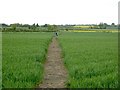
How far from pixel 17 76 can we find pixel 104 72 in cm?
379

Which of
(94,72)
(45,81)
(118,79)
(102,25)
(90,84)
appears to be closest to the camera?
(90,84)

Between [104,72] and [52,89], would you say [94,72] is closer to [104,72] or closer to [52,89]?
[104,72]

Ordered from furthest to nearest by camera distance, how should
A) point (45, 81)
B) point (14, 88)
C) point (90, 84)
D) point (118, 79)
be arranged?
point (45, 81) → point (118, 79) → point (90, 84) → point (14, 88)

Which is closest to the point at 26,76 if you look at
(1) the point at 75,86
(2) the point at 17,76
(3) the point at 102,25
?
(2) the point at 17,76

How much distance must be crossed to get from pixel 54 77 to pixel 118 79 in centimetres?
303

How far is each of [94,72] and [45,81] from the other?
224cm

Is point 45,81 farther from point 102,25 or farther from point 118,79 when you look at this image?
point 102,25

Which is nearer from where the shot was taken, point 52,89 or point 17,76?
point 52,89

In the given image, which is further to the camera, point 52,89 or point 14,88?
point 52,89

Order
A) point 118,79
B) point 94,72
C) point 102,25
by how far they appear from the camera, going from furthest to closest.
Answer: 1. point 102,25
2. point 94,72
3. point 118,79

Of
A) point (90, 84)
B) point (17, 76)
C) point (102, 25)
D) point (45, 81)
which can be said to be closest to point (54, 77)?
point (45, 81)

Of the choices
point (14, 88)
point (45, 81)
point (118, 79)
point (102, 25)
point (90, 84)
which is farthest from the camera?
point (102, 25)

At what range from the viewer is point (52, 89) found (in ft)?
31.3

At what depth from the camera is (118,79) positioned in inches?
400
